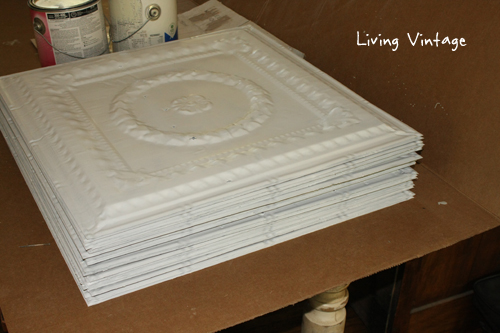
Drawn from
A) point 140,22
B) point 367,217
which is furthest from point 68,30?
point 367,217

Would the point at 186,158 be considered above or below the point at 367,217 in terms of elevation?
above

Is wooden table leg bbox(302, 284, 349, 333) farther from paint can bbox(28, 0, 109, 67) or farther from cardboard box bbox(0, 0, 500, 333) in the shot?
paint can bbox(28, 0, 109, 67)

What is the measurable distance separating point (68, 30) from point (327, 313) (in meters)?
0.73

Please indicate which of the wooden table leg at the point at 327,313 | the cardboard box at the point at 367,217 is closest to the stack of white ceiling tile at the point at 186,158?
the cardboard box at the point at 367,217

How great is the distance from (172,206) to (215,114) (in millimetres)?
251

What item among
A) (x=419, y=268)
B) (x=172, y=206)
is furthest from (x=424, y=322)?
(x=172, y=206)

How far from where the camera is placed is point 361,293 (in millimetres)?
1471

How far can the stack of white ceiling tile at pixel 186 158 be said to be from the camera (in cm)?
65

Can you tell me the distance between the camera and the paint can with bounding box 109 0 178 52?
107 centimetres

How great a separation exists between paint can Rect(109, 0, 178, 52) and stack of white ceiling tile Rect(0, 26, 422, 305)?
0.39 feet

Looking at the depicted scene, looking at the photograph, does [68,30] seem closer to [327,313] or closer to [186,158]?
[186,158]

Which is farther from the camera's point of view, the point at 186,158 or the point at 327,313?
the point at 327,313

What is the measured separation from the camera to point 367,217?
0.81m

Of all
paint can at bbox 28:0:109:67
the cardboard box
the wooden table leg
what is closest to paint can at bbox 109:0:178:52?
paint can at bbox 28:0:109:67
